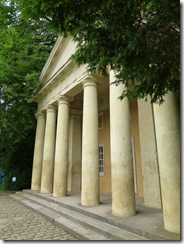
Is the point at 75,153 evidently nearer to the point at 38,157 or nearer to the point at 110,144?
the point at 38,157

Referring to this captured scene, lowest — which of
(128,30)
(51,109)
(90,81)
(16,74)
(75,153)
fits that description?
(75,153)

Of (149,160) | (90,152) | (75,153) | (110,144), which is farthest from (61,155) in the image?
(149,160)

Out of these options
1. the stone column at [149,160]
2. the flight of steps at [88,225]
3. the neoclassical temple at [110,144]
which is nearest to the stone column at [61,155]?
the neoclassical temple at [110,144]

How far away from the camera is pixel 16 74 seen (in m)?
12.7

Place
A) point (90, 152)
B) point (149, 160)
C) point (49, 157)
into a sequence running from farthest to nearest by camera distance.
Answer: point (49, 157)
point (90, 152)
point (149, 160)

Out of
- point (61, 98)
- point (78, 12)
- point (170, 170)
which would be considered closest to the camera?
point (78, 12)

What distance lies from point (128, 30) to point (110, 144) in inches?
267

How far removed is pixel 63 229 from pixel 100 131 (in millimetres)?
8595

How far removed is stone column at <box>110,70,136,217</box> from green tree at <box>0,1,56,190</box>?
694 centimetres

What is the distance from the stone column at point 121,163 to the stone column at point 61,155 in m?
4.45

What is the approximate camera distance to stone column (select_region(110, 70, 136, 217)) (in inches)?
221

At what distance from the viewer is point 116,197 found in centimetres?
575

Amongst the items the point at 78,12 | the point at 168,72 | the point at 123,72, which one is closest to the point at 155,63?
the point at 168,72

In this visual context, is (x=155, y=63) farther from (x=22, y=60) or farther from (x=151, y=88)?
(x=22, y=60)
